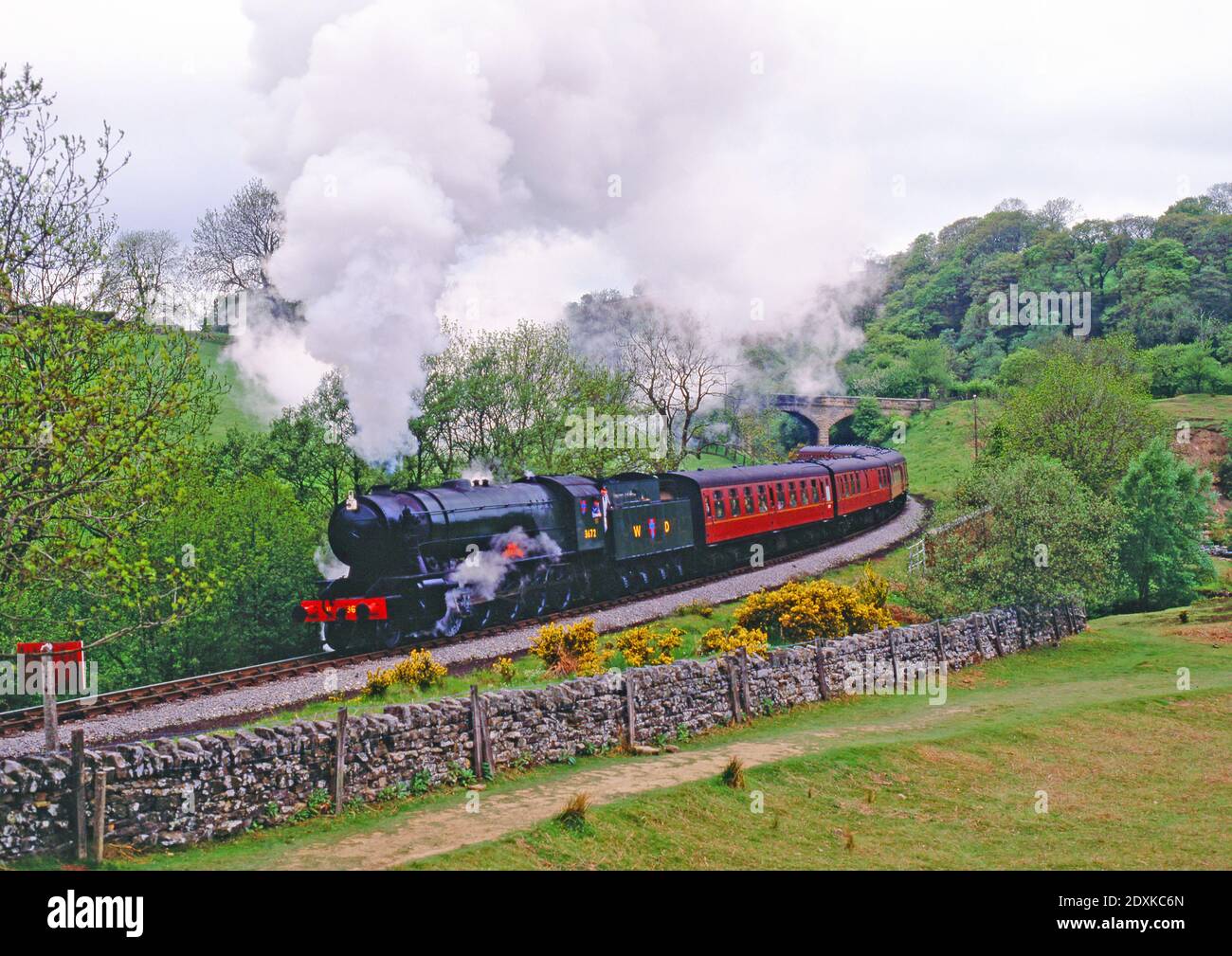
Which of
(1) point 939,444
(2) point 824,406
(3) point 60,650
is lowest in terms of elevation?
(3) point 60,650

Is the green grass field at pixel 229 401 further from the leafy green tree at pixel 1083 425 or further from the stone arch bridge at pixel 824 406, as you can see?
the leafy green tree at pixel 1083 425

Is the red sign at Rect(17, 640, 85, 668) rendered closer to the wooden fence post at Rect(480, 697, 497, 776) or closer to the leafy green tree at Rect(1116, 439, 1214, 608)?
the wooden fence post at Rect(480, 697, 497, 776)

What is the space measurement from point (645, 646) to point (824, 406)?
71.4 metres

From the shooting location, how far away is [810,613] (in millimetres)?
31062

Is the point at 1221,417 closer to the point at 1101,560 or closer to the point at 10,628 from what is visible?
the point at 1101,560

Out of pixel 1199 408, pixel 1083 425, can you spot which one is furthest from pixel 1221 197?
pixel 1083 425

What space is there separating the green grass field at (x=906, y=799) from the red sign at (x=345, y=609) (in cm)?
979

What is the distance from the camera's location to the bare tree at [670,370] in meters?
64.1

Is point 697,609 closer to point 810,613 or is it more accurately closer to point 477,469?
point 810,613

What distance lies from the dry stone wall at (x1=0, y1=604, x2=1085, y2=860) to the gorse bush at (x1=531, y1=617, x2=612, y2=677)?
146 inches

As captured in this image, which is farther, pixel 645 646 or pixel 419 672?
pixel 645 646

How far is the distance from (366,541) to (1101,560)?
23.6 m

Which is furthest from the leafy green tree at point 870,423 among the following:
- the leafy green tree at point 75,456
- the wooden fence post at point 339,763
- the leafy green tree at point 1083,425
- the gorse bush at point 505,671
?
the wooden fence post at point 339,763

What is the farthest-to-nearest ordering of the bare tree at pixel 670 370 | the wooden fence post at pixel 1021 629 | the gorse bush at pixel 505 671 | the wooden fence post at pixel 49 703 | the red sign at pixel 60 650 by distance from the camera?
the bare tree at pixel 670 370 < the wooden fence post at pixel 1021 629 < the gorse bush at pixel 505 671 < the wooden fence post at pixel 49 703 < the red sign at pixel 60 650
